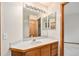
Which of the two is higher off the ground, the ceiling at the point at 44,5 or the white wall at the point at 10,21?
the ceiling at the point at 44,5

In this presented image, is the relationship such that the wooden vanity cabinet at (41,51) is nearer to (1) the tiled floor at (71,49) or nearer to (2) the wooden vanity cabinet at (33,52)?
(2) the wooden vanity cabinet at (33,52)

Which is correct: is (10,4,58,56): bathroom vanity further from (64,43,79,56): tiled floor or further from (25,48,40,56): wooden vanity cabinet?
(64,43,79,56): tiled floor

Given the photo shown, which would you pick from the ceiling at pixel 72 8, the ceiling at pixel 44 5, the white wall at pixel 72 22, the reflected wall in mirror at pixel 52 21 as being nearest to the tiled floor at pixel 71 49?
the white wall at pixel 72 22

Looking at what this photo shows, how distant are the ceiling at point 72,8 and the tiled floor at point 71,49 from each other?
483mm

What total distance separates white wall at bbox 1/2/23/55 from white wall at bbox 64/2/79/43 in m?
0.70

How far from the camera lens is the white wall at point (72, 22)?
176 cm

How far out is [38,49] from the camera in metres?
1.87

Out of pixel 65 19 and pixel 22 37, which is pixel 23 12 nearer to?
pixel 22 37

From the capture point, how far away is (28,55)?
5.87 ft

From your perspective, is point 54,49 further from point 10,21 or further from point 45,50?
point 10,21

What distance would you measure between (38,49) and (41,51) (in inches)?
2.2

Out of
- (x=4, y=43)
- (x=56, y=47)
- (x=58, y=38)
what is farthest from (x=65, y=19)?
(x=4, y=43)

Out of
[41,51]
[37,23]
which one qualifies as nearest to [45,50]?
[41,51]

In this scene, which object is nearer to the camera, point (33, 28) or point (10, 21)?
point (10, 21)
